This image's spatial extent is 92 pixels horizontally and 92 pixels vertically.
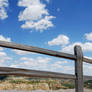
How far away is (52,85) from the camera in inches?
284

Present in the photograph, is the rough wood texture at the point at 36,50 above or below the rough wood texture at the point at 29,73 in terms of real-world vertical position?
above

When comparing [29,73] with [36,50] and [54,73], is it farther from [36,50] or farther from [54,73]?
[54,73]

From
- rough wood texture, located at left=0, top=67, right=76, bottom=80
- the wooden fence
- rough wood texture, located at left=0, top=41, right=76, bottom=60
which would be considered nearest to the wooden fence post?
the wooden fence

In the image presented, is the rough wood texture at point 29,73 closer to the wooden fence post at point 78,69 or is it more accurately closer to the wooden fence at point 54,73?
the wooden fence at point 54,73

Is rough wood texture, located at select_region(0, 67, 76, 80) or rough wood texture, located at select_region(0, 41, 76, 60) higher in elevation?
rough wood texture, located at select_region(0, 41, 76, 60)

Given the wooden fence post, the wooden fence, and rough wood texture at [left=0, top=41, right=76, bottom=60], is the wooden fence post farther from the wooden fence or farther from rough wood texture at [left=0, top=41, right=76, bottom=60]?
rough wood texture at [left=0, top=41, right=76, bottom=60]

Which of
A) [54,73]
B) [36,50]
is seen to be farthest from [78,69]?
[36,50]

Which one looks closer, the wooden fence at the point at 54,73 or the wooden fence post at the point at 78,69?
the wooden fence at the point at 54,73

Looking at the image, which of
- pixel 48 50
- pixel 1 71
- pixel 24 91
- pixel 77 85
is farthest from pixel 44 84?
pixel 1 71

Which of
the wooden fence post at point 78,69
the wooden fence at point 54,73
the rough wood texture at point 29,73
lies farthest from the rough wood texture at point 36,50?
the rough wood texture at point 29,73

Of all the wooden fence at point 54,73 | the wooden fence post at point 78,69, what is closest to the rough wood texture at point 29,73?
the wooden fence at point 54,73

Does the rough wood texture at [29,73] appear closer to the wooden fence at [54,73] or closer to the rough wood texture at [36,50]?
the wooden fence at [54,73]

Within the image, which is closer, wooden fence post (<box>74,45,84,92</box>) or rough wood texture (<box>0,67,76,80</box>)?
rough wood texture (<box>0,67,76,80</box>)

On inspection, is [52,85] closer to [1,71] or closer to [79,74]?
[79,74]
